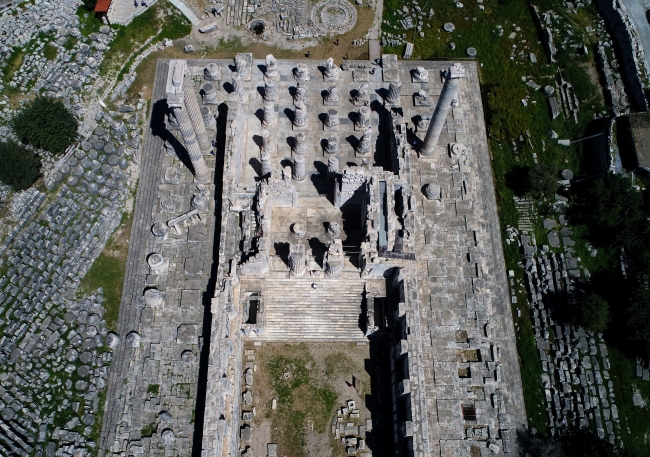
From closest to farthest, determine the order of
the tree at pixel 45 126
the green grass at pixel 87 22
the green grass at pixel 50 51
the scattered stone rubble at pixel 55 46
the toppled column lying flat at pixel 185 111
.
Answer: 1. the toppled column lying flat at pixel 185 111
2. the tree at pixel 45 126
3. the scattered stone rubble at pixel 55 46
4. the green grass at pixel 50 51
5. the green grass at pixel 87 22

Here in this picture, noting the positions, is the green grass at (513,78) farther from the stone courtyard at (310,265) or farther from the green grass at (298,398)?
the green grass at (298,398)

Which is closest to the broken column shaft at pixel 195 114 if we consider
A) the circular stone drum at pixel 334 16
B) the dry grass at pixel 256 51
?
the dry grass at pixel 256 51

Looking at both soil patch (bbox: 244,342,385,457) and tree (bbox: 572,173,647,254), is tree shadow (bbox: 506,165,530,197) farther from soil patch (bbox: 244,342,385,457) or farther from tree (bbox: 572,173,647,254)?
soil patch (bbox: 244,342,385,457)

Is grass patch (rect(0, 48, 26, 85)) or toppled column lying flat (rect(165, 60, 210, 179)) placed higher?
grass patch (rect(0, 48, 26, 85))

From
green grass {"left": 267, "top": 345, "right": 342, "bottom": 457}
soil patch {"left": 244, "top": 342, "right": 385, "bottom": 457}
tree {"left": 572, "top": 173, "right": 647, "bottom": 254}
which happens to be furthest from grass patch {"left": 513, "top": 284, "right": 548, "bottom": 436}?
green grass {"left": 267, "top": 345, "right": 342, "bottom": 457}

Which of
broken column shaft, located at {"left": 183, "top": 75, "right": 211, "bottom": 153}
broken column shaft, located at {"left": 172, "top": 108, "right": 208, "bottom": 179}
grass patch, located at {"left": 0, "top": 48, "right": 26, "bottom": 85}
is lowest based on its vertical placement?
broken column shaft, located at {"left": 172, "top": 108, "right": 208, "bottom": 179}

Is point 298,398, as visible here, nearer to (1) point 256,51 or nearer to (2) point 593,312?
(2) point 593,312

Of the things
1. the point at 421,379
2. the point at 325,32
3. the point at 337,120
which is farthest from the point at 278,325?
the point at 325,32
